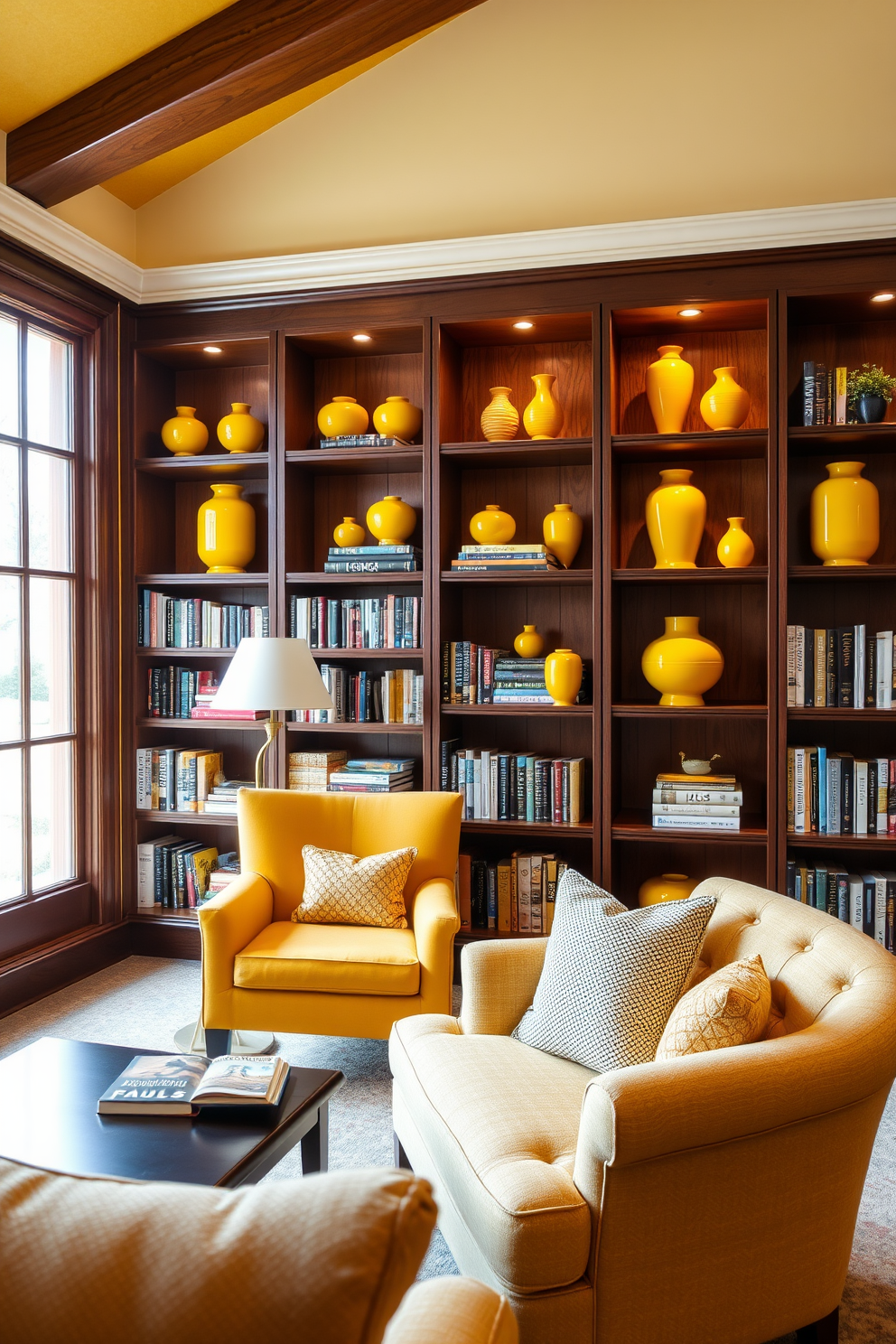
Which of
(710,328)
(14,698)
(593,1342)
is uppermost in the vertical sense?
(710,328)

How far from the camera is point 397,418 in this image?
12.3ft

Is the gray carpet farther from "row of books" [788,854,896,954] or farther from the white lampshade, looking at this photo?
the white lampshade

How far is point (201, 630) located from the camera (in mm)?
4000

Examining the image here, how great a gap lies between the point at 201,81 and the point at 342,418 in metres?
1.24

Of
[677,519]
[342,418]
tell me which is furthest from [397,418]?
[677,519]

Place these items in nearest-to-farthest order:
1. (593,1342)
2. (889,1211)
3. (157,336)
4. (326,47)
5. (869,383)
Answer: (593,1342)
(889,1211)
(326,47)
(869,383)
(157,336)

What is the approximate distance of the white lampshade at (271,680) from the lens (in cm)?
290

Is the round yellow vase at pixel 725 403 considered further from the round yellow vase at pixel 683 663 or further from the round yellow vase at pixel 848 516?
the round yellow vase at pixel 683 663

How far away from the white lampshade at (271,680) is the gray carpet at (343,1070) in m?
1.09

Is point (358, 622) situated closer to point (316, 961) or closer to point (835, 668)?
point (316, 961)

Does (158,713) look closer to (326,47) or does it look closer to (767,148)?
(326,47)

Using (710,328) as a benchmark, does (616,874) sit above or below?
below

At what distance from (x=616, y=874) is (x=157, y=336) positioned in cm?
293

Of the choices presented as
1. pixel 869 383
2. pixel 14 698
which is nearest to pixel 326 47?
pixel 869 383
